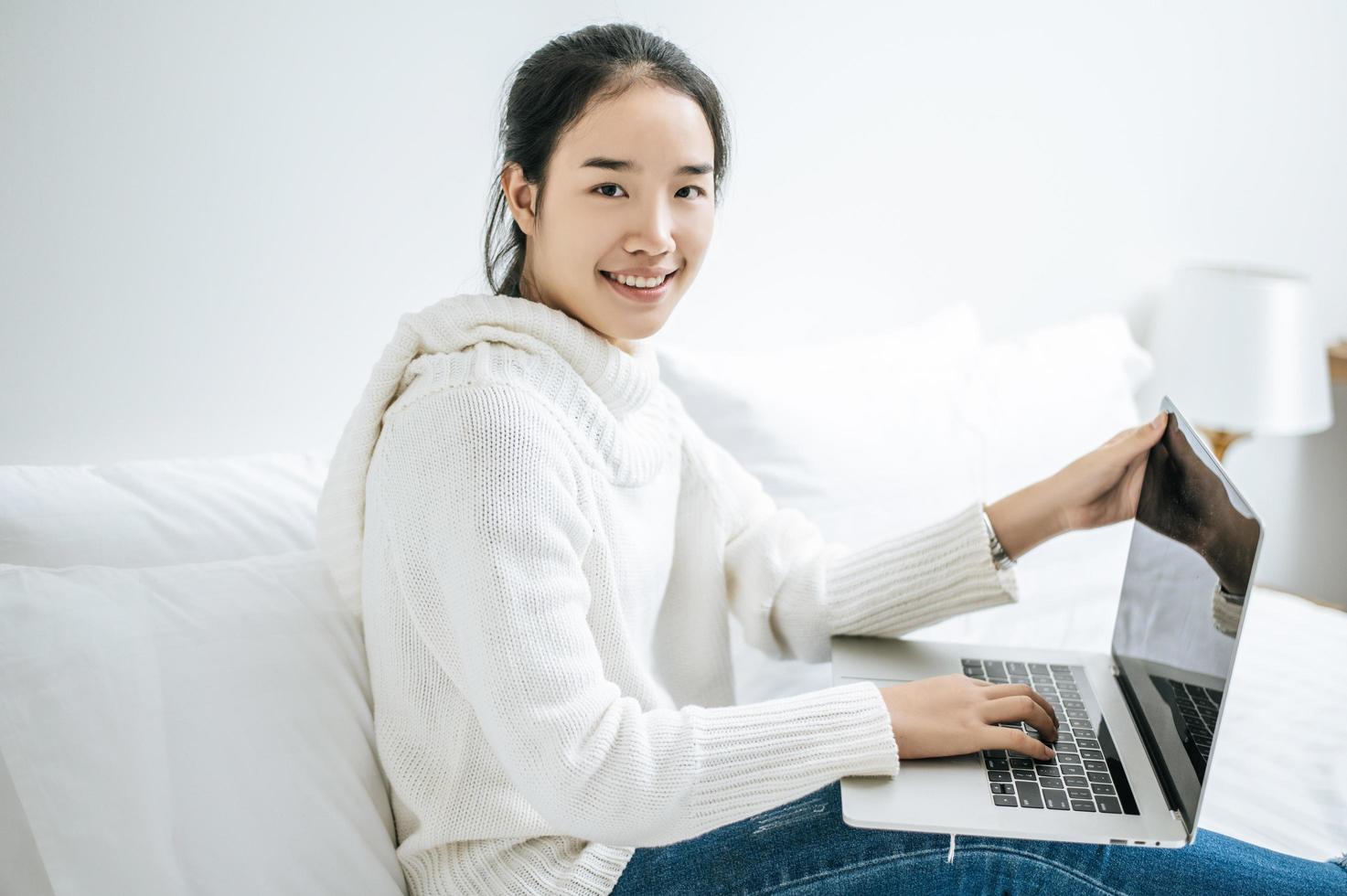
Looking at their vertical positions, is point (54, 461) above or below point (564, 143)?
below

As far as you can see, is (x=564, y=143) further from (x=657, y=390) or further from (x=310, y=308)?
(x=310, y=308)

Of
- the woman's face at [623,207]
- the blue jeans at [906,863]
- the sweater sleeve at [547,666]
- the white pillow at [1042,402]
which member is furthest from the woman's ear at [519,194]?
the white pillow at [1042,402]

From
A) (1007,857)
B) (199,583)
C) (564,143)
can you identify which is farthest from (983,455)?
(199,583)

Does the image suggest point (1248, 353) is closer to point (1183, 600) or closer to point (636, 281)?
point (1183, 600)

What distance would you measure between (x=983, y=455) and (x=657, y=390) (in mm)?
685

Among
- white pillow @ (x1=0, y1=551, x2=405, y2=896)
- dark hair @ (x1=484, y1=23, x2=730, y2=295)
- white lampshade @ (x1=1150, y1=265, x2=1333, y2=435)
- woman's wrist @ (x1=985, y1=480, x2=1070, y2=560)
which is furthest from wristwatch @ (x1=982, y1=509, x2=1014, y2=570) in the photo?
white lampshade @ (x1=1150, y1=265, x2=1333, y2=435)

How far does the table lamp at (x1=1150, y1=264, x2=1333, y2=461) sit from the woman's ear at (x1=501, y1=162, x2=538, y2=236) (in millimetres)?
1531

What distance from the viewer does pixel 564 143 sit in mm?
1012

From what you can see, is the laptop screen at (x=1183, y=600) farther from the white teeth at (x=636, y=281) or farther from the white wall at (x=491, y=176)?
the white wall at (x=491, y=176)

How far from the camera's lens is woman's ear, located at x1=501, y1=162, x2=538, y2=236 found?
1057 mm

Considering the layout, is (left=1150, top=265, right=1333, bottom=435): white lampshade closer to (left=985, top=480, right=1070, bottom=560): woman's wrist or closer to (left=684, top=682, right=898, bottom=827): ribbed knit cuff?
(left=985, top=480, right=1070, bottom=560): woman's wrist

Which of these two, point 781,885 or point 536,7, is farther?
point 536,7

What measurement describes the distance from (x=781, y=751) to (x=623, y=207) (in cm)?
49

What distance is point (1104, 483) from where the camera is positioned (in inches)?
46.0
